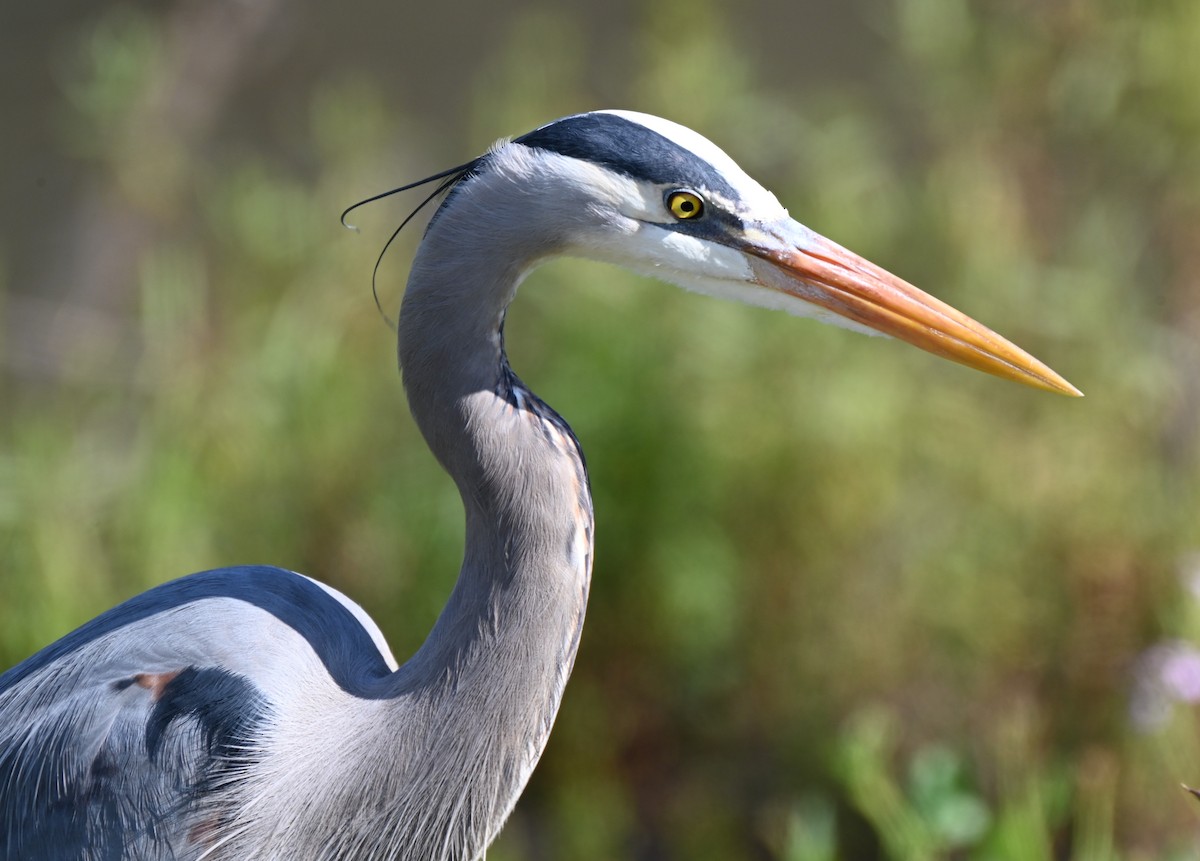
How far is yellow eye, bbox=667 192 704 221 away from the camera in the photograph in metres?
1.76

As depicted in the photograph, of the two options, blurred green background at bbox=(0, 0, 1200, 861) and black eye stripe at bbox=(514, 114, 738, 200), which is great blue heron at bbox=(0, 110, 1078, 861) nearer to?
black eye stripe at bbox=(514, 114, 738, 200)

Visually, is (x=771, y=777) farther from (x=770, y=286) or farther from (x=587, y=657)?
(x=770, y=286)

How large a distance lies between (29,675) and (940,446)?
2136 millimetres

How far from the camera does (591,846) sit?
334 centimetres

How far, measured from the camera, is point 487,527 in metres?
1.78

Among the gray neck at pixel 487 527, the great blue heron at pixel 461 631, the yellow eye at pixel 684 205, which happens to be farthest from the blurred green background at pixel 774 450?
the yellow eye at pixel 684 205

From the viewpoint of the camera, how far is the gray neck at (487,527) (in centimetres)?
174

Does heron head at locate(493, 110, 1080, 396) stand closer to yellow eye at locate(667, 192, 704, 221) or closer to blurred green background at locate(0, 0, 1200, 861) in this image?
yellow eye at locate(667, 192, 704, 221)

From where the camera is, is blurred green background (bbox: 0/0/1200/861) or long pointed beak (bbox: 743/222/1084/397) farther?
blurred green background (bbox: 0/0/1200/861)

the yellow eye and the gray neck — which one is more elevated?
the yellow eye

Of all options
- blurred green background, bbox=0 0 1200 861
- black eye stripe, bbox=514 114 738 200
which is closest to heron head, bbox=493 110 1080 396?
black eye stripe, bbox=514 114 738 200

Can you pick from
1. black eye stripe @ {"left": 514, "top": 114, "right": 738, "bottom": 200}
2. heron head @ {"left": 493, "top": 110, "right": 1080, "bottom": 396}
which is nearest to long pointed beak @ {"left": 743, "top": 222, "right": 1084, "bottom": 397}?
heron head @ {"left": 493, "top": 110, "right": 1080, "bottom": 396}

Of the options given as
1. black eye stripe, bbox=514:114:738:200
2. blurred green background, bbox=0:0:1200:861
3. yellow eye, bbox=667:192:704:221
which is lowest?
blurred green background, bbox=0:0:1200:861

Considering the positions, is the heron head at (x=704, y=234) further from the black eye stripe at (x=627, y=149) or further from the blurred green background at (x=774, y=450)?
the blurred green background at (x=774, y=450)
